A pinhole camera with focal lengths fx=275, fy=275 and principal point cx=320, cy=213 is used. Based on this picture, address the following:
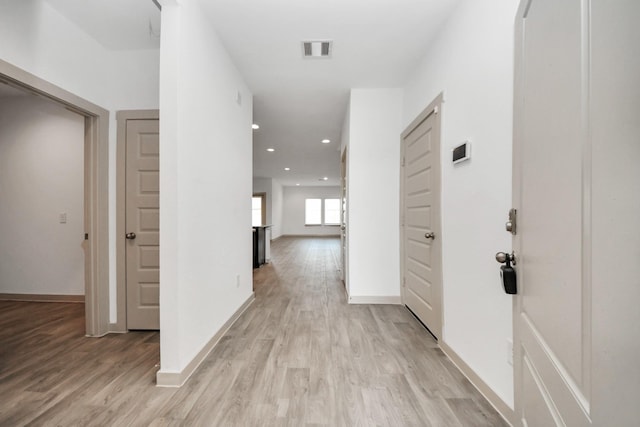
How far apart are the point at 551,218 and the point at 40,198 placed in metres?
4.87

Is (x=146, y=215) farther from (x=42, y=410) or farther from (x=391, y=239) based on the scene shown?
(x=391, y=239)

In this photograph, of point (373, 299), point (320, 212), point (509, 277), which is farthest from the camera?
point (320, 212)

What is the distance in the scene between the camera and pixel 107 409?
1.53m

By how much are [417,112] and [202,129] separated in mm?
2043

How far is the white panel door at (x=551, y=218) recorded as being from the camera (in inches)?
19.8

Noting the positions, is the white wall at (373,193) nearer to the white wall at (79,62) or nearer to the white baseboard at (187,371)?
the white baseboard at (187,371)

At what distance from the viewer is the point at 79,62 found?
2.32m

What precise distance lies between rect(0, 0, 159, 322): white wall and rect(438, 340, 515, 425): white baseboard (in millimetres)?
2947

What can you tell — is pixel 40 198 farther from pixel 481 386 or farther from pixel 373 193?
pixel 481 386

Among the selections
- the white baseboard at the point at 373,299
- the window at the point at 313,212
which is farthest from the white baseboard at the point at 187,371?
the window at the point at 313,212

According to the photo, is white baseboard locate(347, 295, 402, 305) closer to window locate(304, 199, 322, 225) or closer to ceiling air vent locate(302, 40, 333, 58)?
ceiling air vent locate(302, 40, 333, 58)

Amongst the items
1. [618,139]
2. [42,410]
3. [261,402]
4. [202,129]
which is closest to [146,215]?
[202,129]

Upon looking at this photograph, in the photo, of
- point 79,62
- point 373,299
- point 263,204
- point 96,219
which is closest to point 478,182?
point 373,299

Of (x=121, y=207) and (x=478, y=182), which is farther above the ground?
(x=478, y=182)
